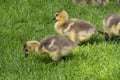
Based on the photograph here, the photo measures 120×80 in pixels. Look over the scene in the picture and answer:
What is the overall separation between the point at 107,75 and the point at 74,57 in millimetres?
986

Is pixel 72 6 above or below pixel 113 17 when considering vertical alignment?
below

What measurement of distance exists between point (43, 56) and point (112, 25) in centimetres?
138

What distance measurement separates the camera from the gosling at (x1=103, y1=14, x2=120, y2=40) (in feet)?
23.7

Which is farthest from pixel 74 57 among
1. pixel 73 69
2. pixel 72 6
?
pixel 72 6

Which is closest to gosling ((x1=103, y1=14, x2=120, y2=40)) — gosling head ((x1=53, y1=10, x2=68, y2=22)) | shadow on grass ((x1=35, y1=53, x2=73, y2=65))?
gosling head ((x1=53, y1=10, x2=68, y2=22))

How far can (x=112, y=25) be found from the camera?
24.0 ft

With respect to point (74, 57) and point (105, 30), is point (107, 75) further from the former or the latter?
point (105, 30)

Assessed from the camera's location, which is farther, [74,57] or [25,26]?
[25,26]

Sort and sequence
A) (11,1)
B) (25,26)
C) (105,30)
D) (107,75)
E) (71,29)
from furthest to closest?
(11,1)
(25,26)
(105,30)
(71,29)
(107,75)

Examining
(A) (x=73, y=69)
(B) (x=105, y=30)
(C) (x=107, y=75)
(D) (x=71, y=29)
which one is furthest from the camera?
(B) (x=105, y=30)

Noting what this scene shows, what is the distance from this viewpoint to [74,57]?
6660 mm

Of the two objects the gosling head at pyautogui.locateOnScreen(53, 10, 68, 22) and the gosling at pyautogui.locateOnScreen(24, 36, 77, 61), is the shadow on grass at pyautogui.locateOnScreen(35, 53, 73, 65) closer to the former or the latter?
the gosling at pyautogui.locateOnScreen(24, 36, 77, 61)

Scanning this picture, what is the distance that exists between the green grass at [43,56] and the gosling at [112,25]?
0.17 m

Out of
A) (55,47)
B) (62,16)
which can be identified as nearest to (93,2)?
(62,16)
